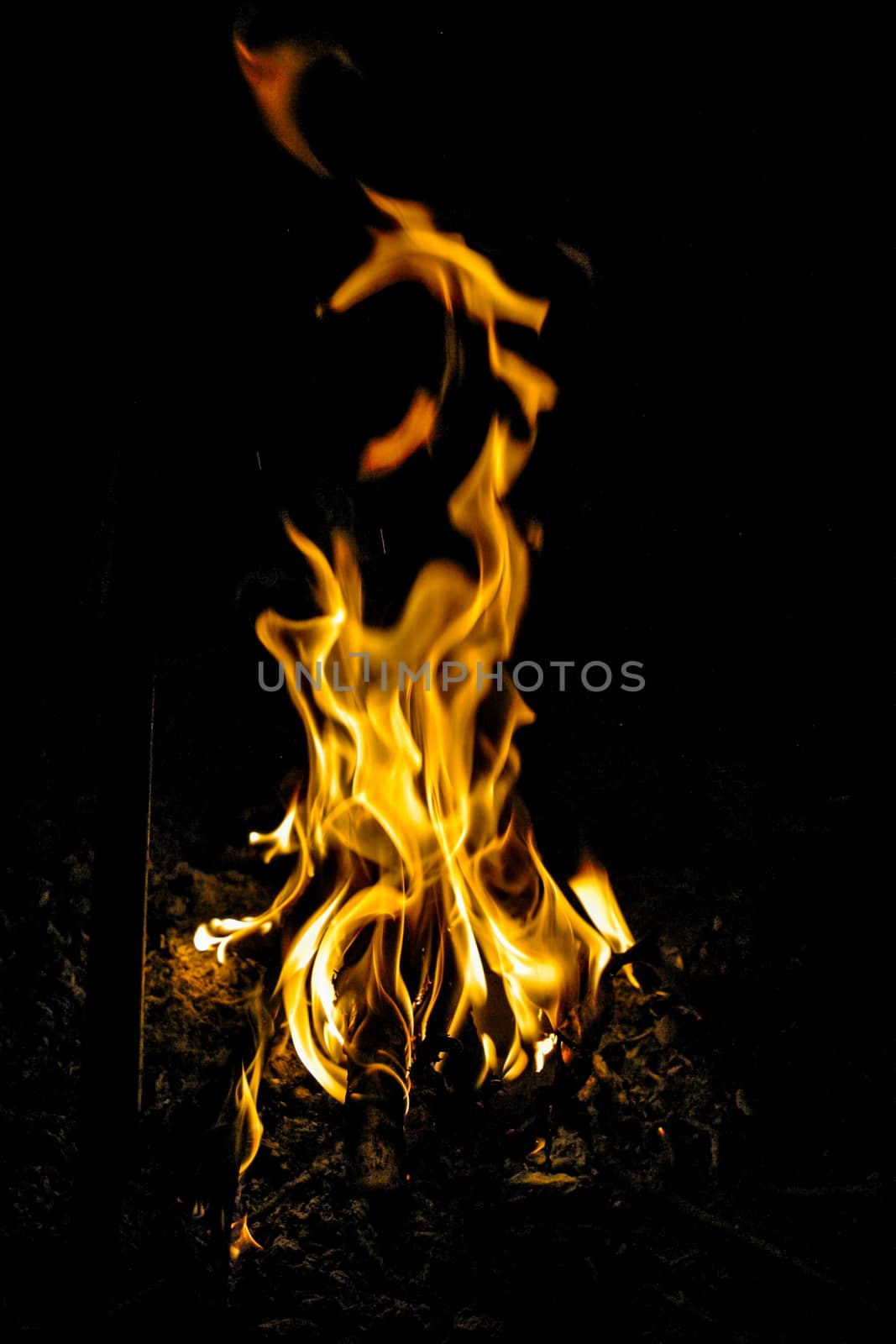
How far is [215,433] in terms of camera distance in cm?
187

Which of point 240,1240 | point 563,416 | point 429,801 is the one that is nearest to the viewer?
point 240,1240

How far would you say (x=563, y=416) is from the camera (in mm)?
1854

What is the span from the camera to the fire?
5.06 ft

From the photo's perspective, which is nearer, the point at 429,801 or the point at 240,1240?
the point at 240,1240

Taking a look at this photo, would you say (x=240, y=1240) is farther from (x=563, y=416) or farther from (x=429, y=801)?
(x=563, y=416)

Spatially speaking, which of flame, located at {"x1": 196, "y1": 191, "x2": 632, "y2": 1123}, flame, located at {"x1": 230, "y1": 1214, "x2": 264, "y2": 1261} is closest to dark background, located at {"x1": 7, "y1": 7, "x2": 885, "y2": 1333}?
flame, located at {"x1": 196, "y1": 191, "x2": 632, "y2": 1123}

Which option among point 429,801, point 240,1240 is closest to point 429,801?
point 429,801

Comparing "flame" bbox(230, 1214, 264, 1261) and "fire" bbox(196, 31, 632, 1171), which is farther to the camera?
"fire" bbox(196, 31, 632, 1171)

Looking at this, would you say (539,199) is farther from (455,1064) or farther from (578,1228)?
(578,1228)

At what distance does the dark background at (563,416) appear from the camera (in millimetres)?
1729

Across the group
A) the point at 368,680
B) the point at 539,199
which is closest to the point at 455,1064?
the point at 368,680

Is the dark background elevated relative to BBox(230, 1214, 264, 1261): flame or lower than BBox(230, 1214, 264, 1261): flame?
elevated

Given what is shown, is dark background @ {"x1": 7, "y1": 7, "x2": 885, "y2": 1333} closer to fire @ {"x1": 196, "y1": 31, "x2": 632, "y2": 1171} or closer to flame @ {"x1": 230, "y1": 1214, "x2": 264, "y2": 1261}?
fire @ {"x1": 196, "y1": 31, "x2": 632, "y2": 1171}

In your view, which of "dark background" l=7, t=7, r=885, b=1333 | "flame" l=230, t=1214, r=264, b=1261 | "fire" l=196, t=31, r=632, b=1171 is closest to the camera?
"flame" l=230, t=1214, r=264, b=1261
